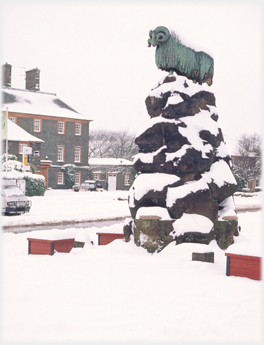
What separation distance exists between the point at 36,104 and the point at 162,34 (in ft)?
121

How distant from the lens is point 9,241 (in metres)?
12.6

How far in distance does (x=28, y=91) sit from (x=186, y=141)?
38.4 meters

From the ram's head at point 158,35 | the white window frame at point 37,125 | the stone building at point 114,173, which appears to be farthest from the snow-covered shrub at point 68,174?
the ram's head at point 158,35

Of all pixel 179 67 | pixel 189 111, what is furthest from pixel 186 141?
pixel 179 67

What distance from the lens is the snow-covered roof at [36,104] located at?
43031 millimetres

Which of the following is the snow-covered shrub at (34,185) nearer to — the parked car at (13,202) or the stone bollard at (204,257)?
the parked car at (13,202)

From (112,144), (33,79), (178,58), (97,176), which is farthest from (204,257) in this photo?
(112,144)

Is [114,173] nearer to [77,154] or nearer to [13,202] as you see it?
[77,154]

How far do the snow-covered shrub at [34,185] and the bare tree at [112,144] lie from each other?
31.9 m

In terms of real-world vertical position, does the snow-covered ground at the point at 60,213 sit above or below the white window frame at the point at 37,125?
below

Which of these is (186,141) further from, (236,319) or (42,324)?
(42,324)

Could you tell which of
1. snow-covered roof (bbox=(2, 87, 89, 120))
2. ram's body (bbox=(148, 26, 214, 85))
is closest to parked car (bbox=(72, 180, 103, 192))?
snow-covered roof (bbox=(2, 87, 89, 120))

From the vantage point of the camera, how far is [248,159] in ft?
141

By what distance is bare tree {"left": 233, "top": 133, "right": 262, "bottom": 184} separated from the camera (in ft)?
137
